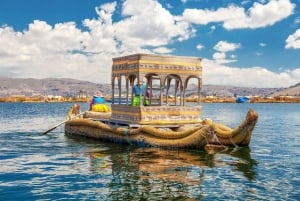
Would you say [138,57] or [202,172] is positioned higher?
[138,57]

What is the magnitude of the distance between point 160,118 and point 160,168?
311 inches

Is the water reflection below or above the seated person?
below

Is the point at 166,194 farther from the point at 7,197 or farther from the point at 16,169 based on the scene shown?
the point at 16,169

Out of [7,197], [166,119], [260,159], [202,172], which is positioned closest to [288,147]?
[260,159]

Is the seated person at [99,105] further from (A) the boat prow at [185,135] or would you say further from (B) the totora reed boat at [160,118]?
(A) the boat prow at [185,135]

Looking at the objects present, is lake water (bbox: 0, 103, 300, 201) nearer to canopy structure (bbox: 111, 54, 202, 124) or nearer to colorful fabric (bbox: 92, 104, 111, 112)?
canopy structure (bbox: 111, 54, 202, 124)

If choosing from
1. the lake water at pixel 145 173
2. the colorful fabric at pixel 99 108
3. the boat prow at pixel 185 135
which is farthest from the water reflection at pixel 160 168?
the colorful fabric at pixel 99 108

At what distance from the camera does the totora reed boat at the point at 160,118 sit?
75.8 feet

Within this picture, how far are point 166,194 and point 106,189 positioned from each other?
2.53 metres

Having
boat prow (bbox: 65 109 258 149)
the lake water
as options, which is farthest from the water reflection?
boat prow (bbox: 65 109 258 149)

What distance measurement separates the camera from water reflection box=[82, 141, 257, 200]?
1465 centimetres

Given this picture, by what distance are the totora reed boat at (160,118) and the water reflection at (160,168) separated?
724 millimetres

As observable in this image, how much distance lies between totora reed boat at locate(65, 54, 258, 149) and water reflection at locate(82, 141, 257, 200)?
2.38 feet

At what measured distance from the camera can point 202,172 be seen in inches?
714
